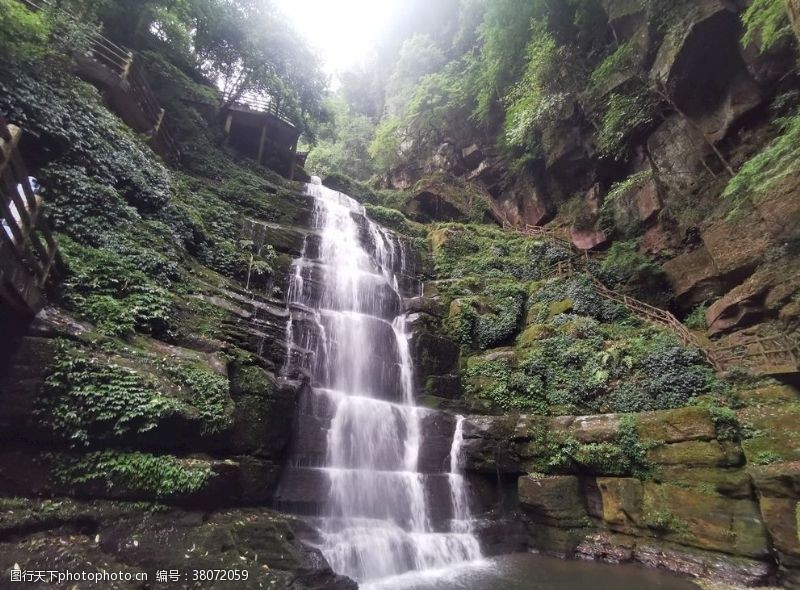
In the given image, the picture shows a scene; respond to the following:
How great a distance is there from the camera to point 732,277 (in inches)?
491

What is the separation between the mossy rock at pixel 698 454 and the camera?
8.72 metres

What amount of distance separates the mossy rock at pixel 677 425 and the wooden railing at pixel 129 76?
1708cm

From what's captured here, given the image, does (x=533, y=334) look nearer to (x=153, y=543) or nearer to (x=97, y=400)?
(x=153, y=543)

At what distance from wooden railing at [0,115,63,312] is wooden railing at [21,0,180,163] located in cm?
912

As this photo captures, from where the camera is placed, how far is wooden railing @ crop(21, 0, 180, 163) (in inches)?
513

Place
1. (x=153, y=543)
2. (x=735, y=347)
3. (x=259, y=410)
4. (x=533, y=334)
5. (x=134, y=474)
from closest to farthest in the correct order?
(x=153, y=543)
(x=134, y=474)
(x=259, y=410)
(x=735, y=347)
(x=533, y=334)

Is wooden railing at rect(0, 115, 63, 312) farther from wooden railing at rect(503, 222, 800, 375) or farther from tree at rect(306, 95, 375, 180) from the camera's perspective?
tree at rect(306, 95, 375, 180)

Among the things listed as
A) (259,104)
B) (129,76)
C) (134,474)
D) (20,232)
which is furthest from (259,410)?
(259,104)

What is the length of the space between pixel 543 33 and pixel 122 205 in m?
18.3

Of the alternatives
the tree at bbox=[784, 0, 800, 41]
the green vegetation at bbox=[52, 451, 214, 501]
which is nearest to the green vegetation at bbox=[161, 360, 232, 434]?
the green vegetation at bbox=[52, 451, 214, 501]

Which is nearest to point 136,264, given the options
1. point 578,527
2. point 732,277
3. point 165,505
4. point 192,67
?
point 165,505

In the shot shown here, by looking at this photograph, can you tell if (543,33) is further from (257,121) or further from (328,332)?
(328,332)

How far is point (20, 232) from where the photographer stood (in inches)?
223

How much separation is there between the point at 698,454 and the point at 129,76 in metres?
18.9
